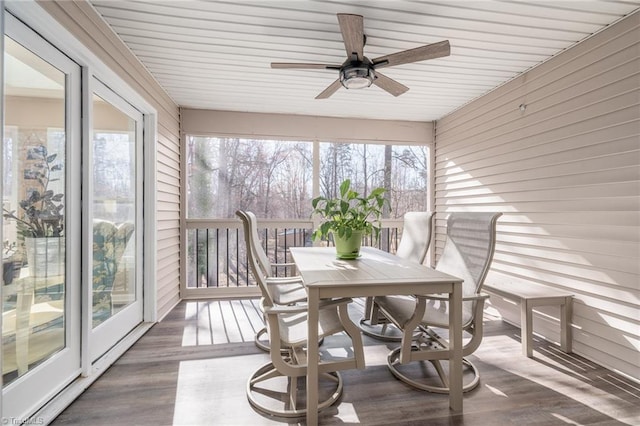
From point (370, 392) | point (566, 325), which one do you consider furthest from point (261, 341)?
point (566, 325)

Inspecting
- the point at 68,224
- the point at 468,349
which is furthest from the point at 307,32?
the point at 468,349

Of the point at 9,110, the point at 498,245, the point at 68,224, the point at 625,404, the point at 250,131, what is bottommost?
the point at 625,404

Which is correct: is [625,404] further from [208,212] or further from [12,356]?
[208,212]

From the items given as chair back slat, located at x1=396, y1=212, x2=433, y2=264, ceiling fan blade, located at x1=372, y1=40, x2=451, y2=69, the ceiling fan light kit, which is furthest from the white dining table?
ceiling fan blade, located at x1=372, y1=40, x2=451, y2=69

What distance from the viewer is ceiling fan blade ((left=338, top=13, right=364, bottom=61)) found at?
1747 millimetres

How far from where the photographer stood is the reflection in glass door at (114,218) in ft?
7.97

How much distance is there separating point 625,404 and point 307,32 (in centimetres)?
320

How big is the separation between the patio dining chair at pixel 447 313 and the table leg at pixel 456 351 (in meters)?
0.08

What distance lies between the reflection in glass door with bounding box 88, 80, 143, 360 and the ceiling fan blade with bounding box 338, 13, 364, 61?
1869mm

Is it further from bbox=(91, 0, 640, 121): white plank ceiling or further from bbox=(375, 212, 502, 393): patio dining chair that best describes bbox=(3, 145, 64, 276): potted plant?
bbox=(375, 212, 502, 393): patio dining chair

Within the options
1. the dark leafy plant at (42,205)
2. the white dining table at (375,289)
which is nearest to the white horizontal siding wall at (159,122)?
the dark leafy plant at (42,205)

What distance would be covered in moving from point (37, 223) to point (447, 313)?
2.67 metres

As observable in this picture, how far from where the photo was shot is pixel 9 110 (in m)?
1.64

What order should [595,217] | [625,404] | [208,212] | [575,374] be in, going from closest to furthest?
[625,404] → [575,374] → [595,217] → [208,212]
